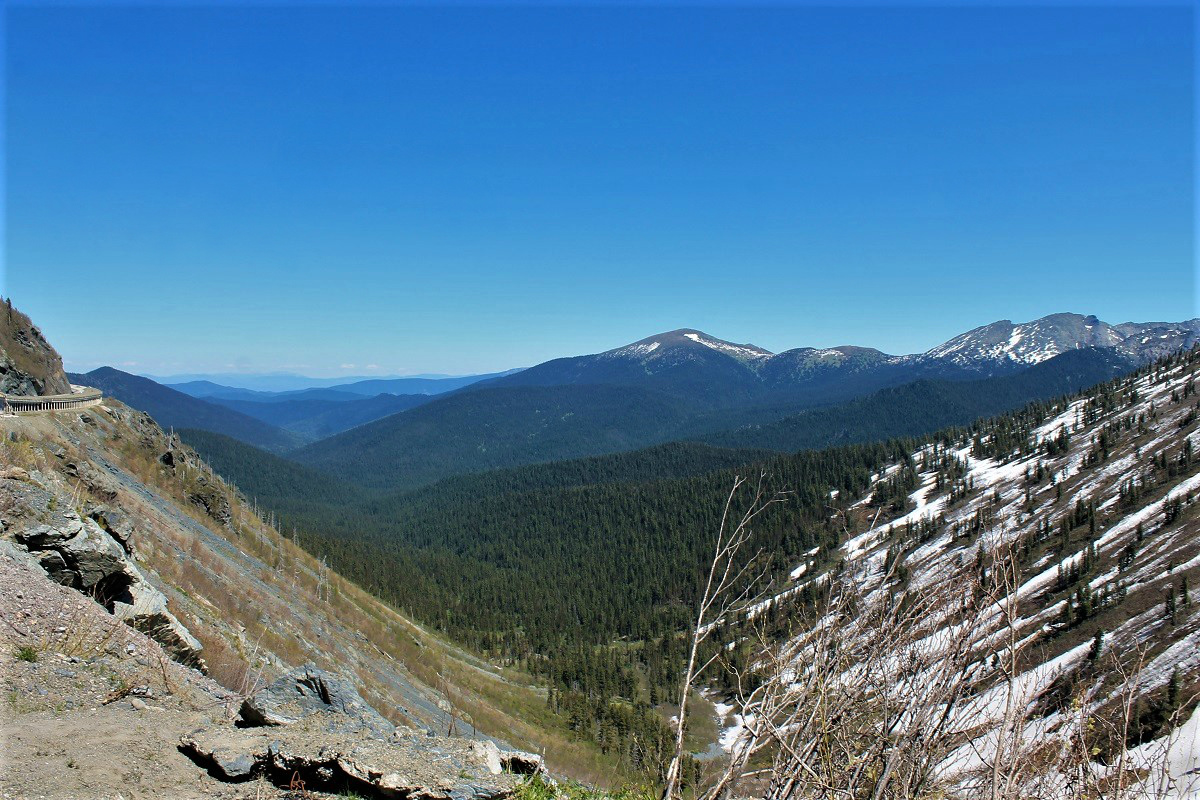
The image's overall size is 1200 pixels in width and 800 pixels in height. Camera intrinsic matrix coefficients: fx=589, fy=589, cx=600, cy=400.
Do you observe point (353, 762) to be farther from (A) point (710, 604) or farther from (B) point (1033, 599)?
(B) point (1033, 599)

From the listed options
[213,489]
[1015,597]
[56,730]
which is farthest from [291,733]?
[213,489]

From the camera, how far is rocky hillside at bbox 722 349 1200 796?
16.1ft

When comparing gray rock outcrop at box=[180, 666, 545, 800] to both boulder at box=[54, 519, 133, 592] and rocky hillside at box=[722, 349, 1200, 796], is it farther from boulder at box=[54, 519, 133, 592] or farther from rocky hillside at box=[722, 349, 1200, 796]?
boulder at box=[54, 519, 133, 592]

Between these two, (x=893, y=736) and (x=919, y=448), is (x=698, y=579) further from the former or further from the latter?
(x=893, y=736)

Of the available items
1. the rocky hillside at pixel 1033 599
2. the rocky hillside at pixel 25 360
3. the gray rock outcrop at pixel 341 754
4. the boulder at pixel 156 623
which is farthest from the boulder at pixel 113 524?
the rocky hillside at pixel 25 360

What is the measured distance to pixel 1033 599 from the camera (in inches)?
2410

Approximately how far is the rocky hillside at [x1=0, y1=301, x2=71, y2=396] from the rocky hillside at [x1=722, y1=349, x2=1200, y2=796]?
207 feet

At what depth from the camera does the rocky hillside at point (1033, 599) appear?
492 cm

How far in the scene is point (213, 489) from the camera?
4450 cm

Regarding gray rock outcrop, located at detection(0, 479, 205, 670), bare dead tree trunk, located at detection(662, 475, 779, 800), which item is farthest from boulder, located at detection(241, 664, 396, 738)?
bare dead tree trunk, located at detection(662, 475, 779, 800)

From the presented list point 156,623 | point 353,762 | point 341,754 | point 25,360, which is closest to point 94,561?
point 156,623

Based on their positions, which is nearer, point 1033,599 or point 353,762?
point 353,762

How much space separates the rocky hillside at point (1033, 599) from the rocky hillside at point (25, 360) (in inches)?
2482

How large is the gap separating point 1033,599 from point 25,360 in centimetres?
10235
